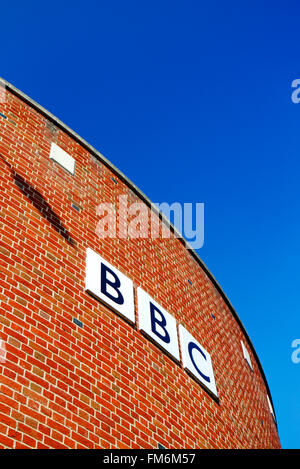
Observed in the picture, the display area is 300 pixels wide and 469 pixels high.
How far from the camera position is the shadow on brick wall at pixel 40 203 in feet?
20.0

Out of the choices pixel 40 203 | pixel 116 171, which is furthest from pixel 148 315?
pixel 116 171

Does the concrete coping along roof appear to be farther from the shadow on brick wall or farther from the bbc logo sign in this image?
the bbc logo sign

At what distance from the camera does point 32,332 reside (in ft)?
15.6

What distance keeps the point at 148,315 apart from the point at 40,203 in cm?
197

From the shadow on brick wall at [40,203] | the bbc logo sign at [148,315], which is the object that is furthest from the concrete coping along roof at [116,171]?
the bbc logo sign at [148,315]

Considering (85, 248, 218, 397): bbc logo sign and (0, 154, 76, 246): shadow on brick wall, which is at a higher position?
(0, 154, 76, 246): shadow on brick wall

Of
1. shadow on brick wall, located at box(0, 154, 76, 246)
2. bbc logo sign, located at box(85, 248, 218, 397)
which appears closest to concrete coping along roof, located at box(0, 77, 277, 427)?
shadow on brick wall, located at box(0, 154, 76, 246)

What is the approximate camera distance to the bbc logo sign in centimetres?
610

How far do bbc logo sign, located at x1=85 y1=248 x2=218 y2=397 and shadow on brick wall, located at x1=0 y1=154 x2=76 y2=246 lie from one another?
0.40 m

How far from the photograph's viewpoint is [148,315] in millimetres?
6621

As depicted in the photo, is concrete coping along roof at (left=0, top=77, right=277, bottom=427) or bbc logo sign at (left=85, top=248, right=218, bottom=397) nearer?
bbc logo sign at (left=85, top=248, right=218, bottom=397)

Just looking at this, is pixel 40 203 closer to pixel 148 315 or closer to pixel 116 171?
pixel 148 315
